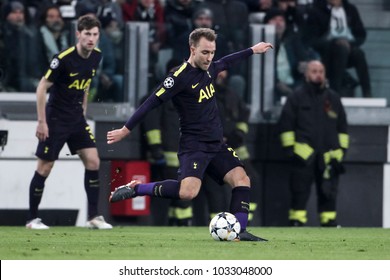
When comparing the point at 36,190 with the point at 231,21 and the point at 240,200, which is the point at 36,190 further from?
the point at 231,21

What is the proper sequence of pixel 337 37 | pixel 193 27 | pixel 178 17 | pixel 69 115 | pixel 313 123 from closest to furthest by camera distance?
pixel 69 115
pixel 313 123
pixel 193 27
pixel 178 17
pixel 337 37

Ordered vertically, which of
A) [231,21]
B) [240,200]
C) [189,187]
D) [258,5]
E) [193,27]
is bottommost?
[240,200]

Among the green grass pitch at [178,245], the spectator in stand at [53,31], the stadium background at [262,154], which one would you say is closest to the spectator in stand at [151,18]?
the stadium background at [262,154]

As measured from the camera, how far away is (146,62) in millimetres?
18531

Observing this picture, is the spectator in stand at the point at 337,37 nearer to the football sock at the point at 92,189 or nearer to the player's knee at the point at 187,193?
the football sock at the point at 92,189

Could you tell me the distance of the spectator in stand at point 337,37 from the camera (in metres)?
19.2

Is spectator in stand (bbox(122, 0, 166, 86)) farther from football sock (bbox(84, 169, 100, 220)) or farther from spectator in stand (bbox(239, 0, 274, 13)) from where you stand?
football sock (bbox(84, 169, 100, 220))

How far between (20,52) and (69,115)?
243 cm

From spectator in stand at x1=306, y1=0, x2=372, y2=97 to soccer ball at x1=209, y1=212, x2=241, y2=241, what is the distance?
666 cm

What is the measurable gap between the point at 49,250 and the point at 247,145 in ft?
23.9

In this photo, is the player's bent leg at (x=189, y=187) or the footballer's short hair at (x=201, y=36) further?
the player's bent leg at (x=189, y=187)

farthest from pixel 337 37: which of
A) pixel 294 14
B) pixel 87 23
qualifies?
pixel 87 23

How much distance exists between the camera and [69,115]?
1576 centimetres

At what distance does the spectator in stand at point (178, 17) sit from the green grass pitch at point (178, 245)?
3.38 m
